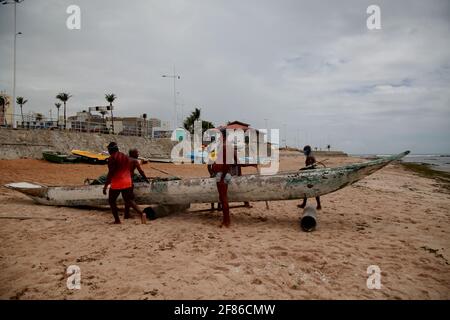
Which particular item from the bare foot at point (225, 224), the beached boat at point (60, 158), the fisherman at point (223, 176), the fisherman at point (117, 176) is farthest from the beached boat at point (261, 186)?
the beached boat at point (60, 158)

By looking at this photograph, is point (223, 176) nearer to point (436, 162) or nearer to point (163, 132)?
point (163, 132)

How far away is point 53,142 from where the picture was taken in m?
21.6

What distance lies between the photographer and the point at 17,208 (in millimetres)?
7223

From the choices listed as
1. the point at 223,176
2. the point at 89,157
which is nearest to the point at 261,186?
the point at 223,176

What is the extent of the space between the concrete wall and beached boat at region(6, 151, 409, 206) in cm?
1579

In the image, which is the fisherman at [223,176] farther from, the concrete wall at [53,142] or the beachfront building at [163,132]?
the beachfront building at [163,132]

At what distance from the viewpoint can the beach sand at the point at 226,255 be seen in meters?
3.25

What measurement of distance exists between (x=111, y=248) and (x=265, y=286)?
263 centimetres

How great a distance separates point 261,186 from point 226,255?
2.01 metres

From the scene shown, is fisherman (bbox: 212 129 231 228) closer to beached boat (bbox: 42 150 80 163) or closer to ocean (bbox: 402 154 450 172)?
beached boat (bbox: 42 150 80 163)
